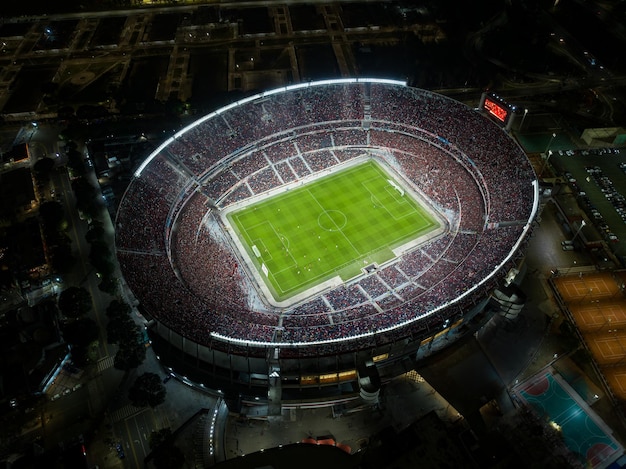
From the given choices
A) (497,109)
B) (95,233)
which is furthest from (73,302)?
(497,109)

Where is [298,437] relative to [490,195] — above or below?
below

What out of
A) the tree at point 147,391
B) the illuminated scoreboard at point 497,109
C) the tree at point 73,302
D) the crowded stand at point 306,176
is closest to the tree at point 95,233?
the crowded stand at point 306,176

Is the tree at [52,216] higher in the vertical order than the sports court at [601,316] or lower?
lower

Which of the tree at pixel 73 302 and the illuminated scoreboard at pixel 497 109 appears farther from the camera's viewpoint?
the illuminated scoreboard at pixel 497 109

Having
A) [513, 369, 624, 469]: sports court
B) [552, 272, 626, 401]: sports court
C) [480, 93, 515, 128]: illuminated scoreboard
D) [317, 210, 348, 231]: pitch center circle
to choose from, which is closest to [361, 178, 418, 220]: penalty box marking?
[317, 210, 348, 231]: pitch center circle

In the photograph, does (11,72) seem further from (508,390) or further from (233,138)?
(508,390)

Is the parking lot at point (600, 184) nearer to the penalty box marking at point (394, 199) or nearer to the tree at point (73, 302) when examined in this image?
the penalty box marking at point (394, 199)

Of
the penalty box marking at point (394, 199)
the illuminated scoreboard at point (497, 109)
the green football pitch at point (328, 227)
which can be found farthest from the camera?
the penalty box marking at point (394, 199)

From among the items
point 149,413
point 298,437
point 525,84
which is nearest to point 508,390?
point 298,437

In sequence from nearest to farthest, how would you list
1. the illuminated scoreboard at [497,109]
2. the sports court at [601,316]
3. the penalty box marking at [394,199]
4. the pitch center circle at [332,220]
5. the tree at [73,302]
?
the sports court at [601,316] < the tree at [73,302] < the pitch center circle at [332,220] < the illuminated scoreboard at [497,109] < the penalty box marking at [394,199]
